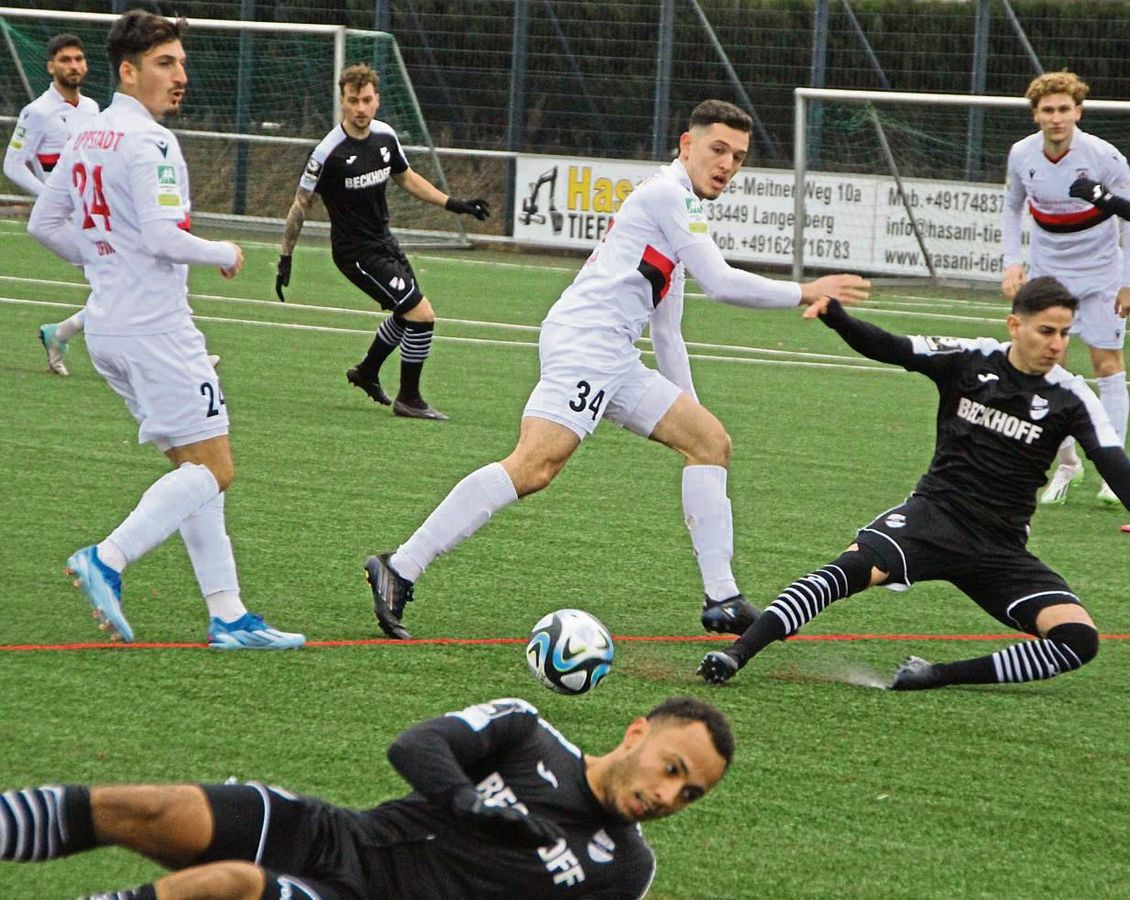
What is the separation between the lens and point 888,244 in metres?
21.6

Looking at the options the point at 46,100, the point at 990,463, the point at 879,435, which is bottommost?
the point at 879,435

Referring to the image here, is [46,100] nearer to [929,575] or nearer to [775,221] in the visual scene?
[929,575]

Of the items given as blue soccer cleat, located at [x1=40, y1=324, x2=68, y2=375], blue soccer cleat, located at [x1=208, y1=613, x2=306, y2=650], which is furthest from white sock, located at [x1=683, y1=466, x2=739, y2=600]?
blue soccer cleat, located at [x1=40, y1=324, x2=68, y2=375]

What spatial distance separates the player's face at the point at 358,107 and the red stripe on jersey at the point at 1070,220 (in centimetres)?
446

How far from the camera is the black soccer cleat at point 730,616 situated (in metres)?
6.57

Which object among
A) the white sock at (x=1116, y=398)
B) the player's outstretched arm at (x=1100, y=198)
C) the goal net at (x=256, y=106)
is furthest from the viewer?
the goal net at (x=256, y=106)

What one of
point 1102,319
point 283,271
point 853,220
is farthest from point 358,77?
point 853,220

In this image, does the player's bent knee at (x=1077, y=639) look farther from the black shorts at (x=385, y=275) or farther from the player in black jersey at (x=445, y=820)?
the black shorts at (x=385, y=275)

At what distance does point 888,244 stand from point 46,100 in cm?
1143

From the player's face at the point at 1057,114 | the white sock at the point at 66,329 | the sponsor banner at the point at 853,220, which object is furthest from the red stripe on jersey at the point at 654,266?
the sponsor banner at the point at 853,220

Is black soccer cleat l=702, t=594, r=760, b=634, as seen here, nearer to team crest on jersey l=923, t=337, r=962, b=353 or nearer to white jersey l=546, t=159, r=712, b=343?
white jersey l=546, t=159, r=712, b=343

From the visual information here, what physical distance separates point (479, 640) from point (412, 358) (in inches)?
216

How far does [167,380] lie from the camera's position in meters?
5.93

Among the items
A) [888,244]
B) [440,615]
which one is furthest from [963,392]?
[888,244]
